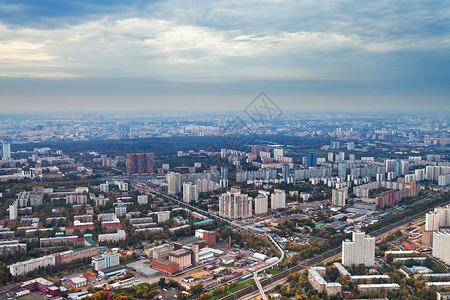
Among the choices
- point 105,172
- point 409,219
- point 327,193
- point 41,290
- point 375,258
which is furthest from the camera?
point 105,172

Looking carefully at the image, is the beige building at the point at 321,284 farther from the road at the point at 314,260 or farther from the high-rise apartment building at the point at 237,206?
the high-rise apartment building at the point at 237,206

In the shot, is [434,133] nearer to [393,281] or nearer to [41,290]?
[393,281]

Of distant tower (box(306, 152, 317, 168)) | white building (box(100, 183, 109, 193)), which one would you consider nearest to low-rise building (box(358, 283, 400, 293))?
white building (box(100, 183, 109, 193))

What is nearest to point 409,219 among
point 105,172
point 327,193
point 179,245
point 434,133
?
point 327,193

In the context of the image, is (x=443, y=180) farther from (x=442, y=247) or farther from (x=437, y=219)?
(x=442, y=247)

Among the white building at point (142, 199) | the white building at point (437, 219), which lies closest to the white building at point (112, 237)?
the white building at point (142, 199)

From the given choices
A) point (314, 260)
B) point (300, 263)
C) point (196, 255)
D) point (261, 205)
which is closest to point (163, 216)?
point (261, 205)
